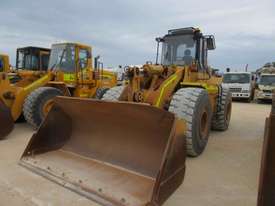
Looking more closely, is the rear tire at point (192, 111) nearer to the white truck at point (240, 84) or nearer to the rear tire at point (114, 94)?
the rear tire at point (114, 94)

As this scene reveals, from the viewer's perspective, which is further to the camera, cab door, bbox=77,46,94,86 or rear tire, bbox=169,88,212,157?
cab door, bbox=77,46,94,86

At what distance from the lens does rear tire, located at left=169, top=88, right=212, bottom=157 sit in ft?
14.3

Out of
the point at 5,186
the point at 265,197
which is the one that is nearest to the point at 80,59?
the point at 5,186

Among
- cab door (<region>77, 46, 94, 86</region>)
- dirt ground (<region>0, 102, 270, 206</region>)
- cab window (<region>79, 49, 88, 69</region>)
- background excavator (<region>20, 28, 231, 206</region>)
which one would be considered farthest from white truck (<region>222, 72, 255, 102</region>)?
background excavator (<region>20, 28, 231, 206</region>)

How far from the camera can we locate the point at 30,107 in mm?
6258

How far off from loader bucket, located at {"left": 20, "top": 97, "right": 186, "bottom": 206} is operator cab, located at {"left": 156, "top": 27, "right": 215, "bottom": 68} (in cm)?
271

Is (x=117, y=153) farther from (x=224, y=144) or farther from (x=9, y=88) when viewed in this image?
(x=9, y=88)

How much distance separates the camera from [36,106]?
6281mm

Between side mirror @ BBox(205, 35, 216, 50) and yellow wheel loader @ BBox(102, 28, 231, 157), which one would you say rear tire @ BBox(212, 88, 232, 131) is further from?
side mirror @ BBox(205, 35, 216, 50)

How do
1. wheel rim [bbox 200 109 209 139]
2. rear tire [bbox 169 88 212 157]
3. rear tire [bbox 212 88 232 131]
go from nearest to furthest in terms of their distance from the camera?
rear tire [bbox 169 88 212 157], wheel rim [bbox 200 109 209 139], rear tire [bbox 212 88 232 131]

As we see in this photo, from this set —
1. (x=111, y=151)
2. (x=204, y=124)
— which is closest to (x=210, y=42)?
(x=204, y=124)

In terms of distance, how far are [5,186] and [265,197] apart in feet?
9.53

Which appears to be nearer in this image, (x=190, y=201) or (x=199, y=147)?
(x=190, y=201)

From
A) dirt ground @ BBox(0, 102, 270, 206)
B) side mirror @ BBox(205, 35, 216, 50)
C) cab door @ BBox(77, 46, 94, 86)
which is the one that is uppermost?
side mirror @ BBox(205, 35, 216, 50)
